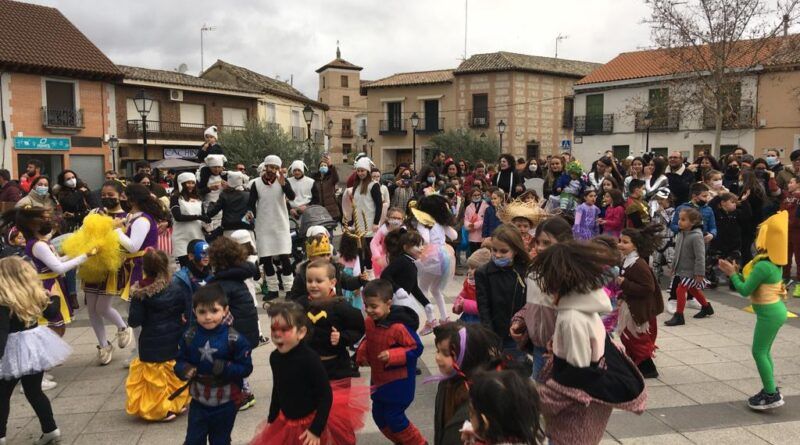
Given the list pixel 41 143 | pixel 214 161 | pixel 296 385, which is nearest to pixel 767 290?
pixel 296 385

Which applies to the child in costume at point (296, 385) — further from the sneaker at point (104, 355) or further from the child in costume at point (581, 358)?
the sneaker at point (104, 355)

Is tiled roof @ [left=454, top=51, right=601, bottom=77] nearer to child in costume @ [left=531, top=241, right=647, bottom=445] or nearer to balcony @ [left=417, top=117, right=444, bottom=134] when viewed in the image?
balcony @ [left=417, top=117, right=444, bottom=134]

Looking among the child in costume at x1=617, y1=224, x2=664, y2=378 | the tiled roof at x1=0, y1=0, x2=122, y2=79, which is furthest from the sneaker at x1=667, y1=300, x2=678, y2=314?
the tiled roof at x1=0, y1=0, x2=122, y2=79

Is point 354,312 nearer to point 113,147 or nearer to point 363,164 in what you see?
point 363,164

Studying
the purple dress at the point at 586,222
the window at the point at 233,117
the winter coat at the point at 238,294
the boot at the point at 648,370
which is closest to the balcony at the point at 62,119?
the window at the point at 233,117

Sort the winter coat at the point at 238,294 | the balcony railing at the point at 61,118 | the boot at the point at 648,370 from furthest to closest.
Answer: the balcony railing at the point at 61,118 < the boot at the point at 648,370 < the winter coat at the point at 238,294

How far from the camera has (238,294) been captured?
4.43 metres

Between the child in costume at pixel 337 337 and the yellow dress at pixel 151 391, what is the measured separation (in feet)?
5.51

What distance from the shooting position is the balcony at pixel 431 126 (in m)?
44.6

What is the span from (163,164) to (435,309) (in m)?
13.6

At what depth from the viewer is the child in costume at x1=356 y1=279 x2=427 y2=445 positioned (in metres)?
3.69

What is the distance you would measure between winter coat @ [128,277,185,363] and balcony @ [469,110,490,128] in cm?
3894

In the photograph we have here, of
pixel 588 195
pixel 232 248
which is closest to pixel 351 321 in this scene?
pixel 232 248

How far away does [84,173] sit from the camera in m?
28.8
